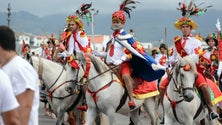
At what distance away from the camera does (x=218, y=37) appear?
48.0ft

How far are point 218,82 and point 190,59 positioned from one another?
14.9 feet

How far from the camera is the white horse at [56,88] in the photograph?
12367mm

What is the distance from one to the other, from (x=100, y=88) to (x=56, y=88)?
1615mm

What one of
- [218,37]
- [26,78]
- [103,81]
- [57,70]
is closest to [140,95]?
[103,81]

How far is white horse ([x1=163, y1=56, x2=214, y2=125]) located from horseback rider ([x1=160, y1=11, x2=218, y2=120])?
0.24m

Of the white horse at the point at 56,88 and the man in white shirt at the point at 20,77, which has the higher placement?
the man in white shirt at the point at 20,77

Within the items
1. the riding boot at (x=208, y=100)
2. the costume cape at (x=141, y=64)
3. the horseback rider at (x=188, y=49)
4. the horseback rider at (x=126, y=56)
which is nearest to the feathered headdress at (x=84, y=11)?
the horseback rider at (x=126, y=56)

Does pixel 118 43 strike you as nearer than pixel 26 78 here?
No

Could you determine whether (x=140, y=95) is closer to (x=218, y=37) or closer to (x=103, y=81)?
(x=103, y=81)

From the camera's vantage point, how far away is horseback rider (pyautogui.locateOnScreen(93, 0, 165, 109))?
11531mm

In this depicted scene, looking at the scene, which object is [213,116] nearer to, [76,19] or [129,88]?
[129,88]

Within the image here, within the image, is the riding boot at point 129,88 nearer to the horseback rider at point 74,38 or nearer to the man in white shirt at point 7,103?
the horseback rider at point 74,38

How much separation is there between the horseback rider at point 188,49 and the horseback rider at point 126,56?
0.63 m

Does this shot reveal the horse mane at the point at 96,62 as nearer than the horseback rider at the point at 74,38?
Yes
